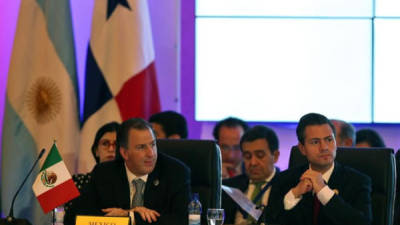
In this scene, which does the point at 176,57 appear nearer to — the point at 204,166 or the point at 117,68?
the point at 117,68

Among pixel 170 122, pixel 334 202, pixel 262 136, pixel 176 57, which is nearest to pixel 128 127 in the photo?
pixel 334 202

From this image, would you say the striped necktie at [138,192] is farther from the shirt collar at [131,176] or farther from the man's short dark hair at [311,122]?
the man's short dark hair at [311,122]

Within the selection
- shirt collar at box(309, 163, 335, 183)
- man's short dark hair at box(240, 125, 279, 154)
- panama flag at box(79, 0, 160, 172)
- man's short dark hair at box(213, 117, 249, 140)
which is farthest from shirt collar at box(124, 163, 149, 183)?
man's short dark hair at box(213, 117, 249, 140)

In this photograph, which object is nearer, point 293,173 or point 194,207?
point 194,207

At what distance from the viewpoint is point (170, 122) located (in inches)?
243

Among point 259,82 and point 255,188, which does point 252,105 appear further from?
point 255,188

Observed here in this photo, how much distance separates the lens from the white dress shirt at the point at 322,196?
4.24 m

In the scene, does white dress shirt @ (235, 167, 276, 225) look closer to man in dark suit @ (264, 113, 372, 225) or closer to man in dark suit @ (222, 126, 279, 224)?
man in dark suit @ (222, 126, 279, 224)

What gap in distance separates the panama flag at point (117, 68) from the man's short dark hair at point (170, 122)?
21 centimetres

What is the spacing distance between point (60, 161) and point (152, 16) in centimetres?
280

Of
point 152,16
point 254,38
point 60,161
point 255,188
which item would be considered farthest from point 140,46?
point 60,161

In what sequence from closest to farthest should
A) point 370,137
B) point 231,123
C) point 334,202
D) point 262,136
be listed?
point 334,202, point 262,136, point 370,137, point 231,123

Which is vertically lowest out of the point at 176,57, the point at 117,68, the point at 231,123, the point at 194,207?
the point at 194,207

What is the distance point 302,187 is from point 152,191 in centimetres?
84
